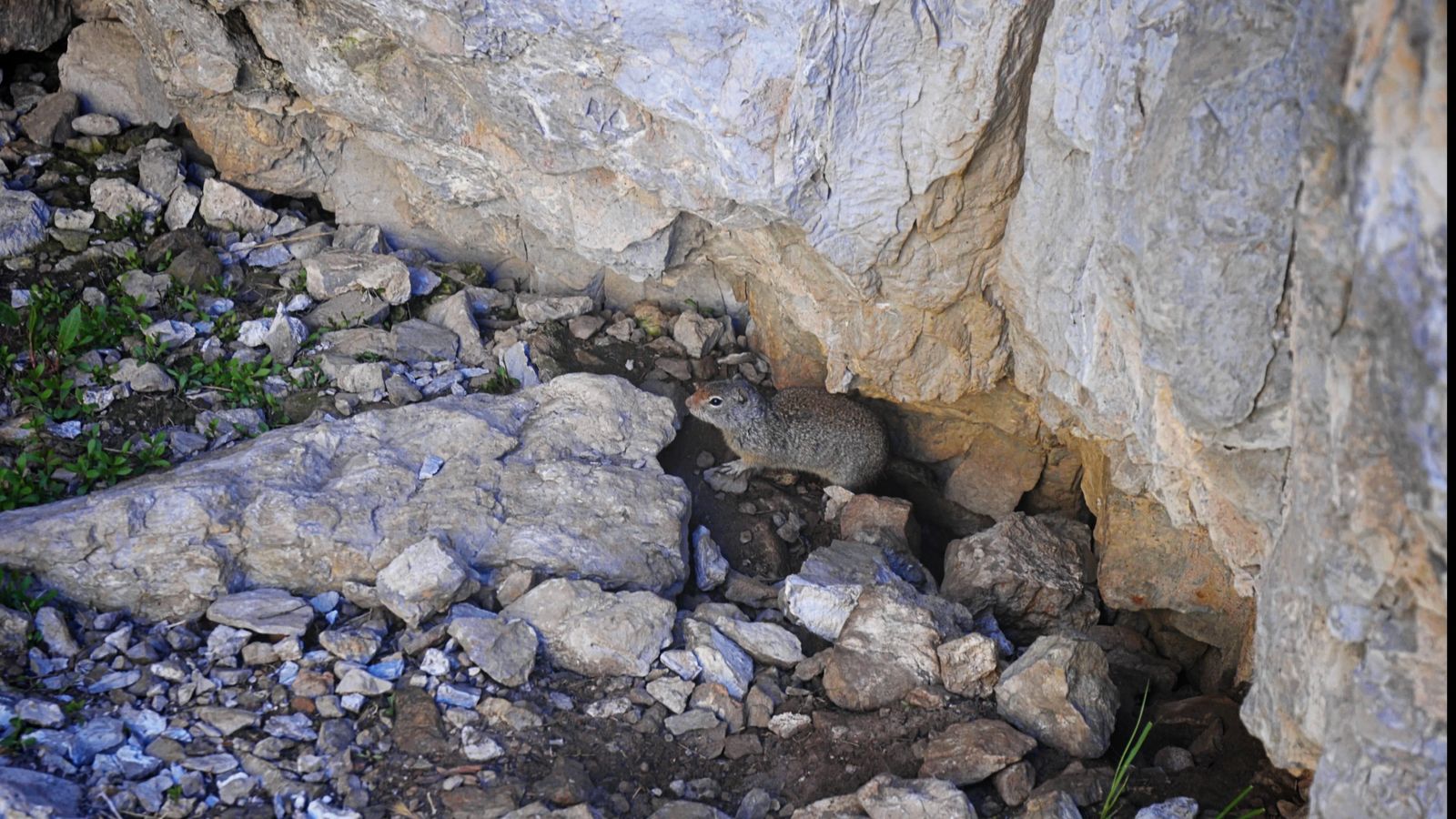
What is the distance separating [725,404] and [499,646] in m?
2.75

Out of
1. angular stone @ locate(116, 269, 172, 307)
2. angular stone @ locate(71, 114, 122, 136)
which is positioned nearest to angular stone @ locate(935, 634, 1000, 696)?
angular stone @ locate(116, 269, 172, 307)

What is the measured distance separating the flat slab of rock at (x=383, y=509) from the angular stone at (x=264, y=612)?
0.38 feet

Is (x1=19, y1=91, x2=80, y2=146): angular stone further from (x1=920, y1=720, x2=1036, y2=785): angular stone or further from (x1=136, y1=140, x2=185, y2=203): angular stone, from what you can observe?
(x1=920, y1=720, x2=1036, y2=785): angular stone

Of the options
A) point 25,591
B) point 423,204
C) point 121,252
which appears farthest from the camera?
point 423,204

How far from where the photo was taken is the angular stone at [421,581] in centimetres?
479

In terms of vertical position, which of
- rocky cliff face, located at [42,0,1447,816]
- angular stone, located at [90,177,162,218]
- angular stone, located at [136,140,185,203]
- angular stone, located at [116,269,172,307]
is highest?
rocky cliff face, located at [42,0,1447,816]

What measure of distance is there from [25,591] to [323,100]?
310 cm

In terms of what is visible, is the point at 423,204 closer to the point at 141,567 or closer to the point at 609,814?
the point at 141,567

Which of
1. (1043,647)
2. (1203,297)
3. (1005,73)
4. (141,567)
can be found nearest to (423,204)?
(141,567)

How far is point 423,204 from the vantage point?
24.4 feet

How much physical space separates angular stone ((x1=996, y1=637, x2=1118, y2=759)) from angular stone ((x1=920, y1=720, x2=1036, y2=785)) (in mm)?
169

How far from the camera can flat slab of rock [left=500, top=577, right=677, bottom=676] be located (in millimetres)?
4844

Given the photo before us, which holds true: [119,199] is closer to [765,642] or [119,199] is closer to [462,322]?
[462,322]

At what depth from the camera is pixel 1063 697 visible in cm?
475
